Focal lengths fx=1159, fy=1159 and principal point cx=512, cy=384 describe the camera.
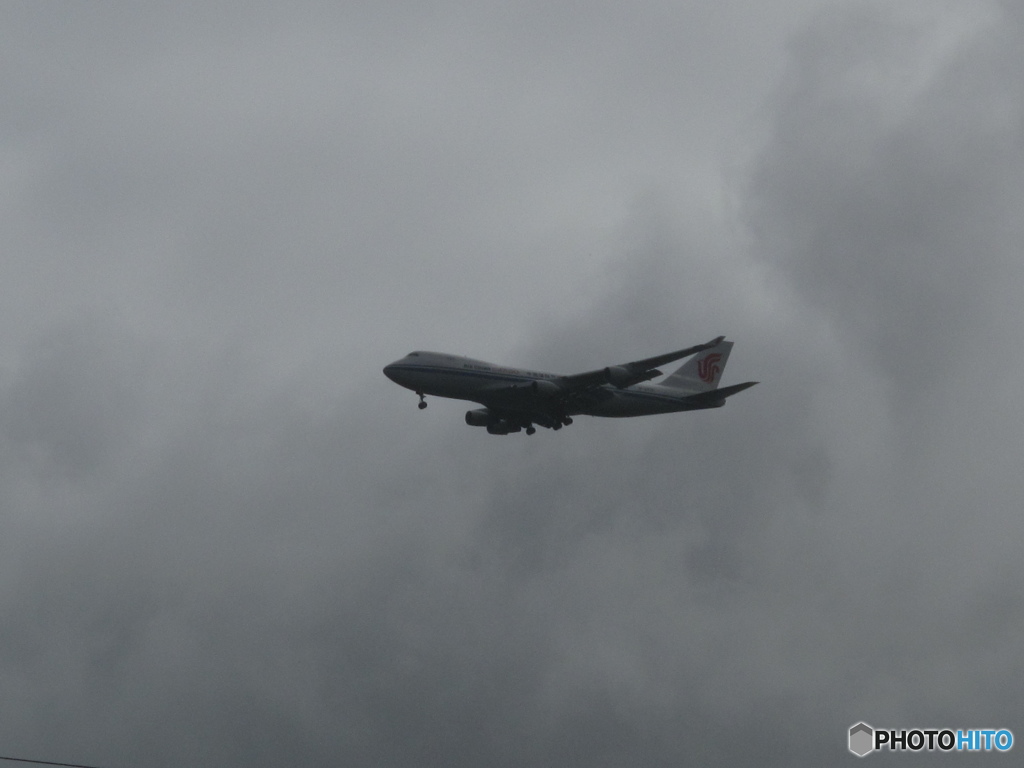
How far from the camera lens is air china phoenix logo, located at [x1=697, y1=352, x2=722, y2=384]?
9329cm

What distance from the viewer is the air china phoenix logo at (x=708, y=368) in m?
93.3

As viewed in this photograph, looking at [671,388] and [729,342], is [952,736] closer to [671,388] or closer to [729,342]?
[671,388]

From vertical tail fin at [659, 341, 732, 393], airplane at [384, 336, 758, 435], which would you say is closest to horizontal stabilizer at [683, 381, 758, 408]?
airplane at [384, 336, 758, 435]

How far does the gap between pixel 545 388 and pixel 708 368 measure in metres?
20.3

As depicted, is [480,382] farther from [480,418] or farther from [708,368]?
[708,368]

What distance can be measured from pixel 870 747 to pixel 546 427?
36215mm

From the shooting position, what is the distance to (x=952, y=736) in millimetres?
48625

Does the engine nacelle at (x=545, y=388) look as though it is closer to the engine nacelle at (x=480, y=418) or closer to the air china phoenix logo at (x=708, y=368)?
the engine nacelle at (x=480, y=418)

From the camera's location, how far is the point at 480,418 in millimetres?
87375

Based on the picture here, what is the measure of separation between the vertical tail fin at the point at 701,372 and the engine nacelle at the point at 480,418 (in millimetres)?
14232

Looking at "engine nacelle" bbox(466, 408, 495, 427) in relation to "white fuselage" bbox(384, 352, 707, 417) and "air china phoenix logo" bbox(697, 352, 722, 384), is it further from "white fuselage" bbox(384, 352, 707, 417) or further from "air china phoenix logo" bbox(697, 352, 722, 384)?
"air china phoenix logo" bbox(697, 352, 722, 384)

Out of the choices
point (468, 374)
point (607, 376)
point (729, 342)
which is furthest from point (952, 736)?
point (729, 342)

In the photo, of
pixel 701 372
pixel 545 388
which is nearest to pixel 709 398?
pixel 701 372

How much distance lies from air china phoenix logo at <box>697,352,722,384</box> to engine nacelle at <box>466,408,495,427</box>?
59.3 ft
